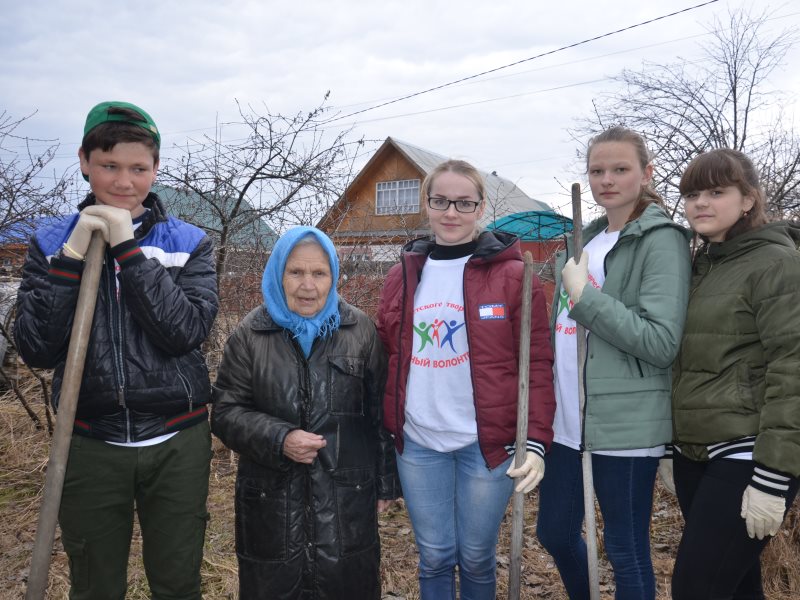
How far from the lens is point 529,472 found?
2406 mm

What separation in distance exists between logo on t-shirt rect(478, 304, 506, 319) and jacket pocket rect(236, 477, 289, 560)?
1.02 m

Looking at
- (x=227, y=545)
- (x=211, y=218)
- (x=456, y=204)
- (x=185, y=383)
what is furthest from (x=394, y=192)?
(x=185, y=383)

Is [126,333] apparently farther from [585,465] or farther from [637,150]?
[637,150]

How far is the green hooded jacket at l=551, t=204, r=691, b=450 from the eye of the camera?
86.0 inches

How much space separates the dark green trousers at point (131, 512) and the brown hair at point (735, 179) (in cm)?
215

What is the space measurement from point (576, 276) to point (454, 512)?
3.69 feet

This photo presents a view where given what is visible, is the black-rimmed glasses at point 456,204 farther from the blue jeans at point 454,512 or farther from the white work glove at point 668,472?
the white work glove at point 668,472

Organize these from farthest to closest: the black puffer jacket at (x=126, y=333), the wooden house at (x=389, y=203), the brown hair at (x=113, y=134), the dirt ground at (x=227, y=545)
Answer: the wooden house at (x=389, y=203), the dirt ground at (x=227, y=545), the brown hair at (x=113, y=134), the black puffer jacket at (x=126, y=333)

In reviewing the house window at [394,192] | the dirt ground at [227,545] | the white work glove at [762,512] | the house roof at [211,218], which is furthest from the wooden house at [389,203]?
the white work glove at [762,512]

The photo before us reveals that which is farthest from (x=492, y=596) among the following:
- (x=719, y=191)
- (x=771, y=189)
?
(x=771, y=189)

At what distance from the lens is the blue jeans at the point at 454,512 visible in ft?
8.07

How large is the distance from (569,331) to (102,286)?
1883 millimetres

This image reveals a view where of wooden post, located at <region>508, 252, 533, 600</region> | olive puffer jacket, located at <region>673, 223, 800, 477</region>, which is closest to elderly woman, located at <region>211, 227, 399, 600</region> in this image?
wooden post, located at <region>508, 252, 533, 600</region>

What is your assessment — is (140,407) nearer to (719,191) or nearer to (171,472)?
(171,472)
